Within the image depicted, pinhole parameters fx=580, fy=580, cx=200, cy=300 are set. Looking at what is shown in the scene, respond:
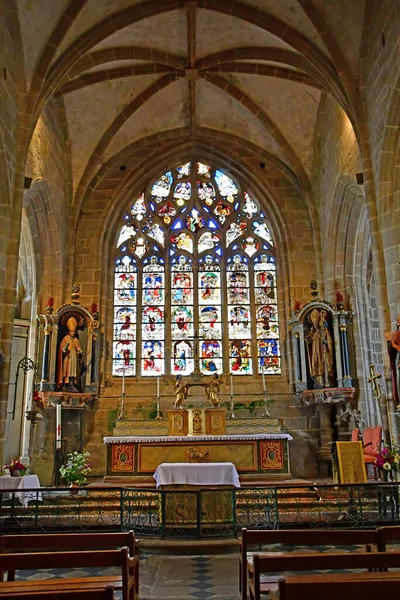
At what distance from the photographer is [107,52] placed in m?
12.8

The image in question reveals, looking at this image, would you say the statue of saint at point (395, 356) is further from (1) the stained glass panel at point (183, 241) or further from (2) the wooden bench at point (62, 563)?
(1) the stained glass panel at point (183, 241)

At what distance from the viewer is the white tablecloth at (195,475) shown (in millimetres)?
8461

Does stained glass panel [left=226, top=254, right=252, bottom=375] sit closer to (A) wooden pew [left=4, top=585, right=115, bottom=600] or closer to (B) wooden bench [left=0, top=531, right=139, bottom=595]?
(B) wooden bench [left=0, top=531, right=139, bottom=595]

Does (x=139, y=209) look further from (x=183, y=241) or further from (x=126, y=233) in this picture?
(x=183, y=241)

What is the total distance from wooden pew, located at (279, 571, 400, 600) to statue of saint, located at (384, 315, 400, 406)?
674cm

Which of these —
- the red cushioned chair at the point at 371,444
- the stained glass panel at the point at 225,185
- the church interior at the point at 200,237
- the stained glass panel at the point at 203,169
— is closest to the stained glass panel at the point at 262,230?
the church interior at the point at 200,237

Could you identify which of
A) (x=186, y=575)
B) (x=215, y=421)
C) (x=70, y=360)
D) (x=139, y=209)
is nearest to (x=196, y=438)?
(x=215, y=421)

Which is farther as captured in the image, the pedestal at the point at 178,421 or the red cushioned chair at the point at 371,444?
the pedestal at the point at 178,421

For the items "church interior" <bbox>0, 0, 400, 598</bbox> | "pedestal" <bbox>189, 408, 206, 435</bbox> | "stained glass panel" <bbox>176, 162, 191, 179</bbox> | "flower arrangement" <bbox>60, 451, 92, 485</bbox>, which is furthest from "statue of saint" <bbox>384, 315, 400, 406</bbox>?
"stained glass panel" <bbox>176, 162, 191, 179</bbox>

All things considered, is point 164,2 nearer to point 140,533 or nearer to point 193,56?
point 193,56

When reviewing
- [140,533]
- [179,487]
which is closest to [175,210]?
[179,487]

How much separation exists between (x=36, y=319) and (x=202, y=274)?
4.43 meters

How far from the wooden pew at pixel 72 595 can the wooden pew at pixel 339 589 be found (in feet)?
2.68

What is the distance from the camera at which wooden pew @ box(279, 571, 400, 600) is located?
9.02ft
